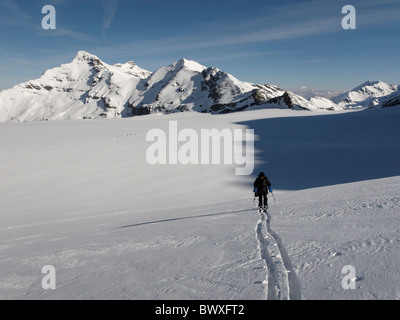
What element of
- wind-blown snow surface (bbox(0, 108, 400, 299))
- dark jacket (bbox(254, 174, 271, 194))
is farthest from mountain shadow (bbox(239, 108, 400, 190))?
dark jacket (bbox(254, 174, 271, 194))

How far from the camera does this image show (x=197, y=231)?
776 centimetres

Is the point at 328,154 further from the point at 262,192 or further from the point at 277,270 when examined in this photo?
the point at 277,270

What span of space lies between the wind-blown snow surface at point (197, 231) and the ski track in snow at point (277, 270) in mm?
25

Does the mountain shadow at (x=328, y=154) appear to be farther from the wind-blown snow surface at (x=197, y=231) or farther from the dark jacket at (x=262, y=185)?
the dark jacket at (x=262, y=185)

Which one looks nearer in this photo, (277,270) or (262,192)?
(277,270)

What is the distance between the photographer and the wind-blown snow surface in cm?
448

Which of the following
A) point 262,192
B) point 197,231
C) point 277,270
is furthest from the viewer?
point 262,192

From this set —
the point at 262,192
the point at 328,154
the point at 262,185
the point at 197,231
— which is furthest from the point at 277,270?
the point at 328,154

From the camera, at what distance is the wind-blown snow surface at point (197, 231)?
4480 millimetres

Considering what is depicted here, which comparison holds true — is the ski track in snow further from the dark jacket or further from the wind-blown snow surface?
the dark jacket

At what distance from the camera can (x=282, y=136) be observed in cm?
2989

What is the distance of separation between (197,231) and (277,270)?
336 centimetres
